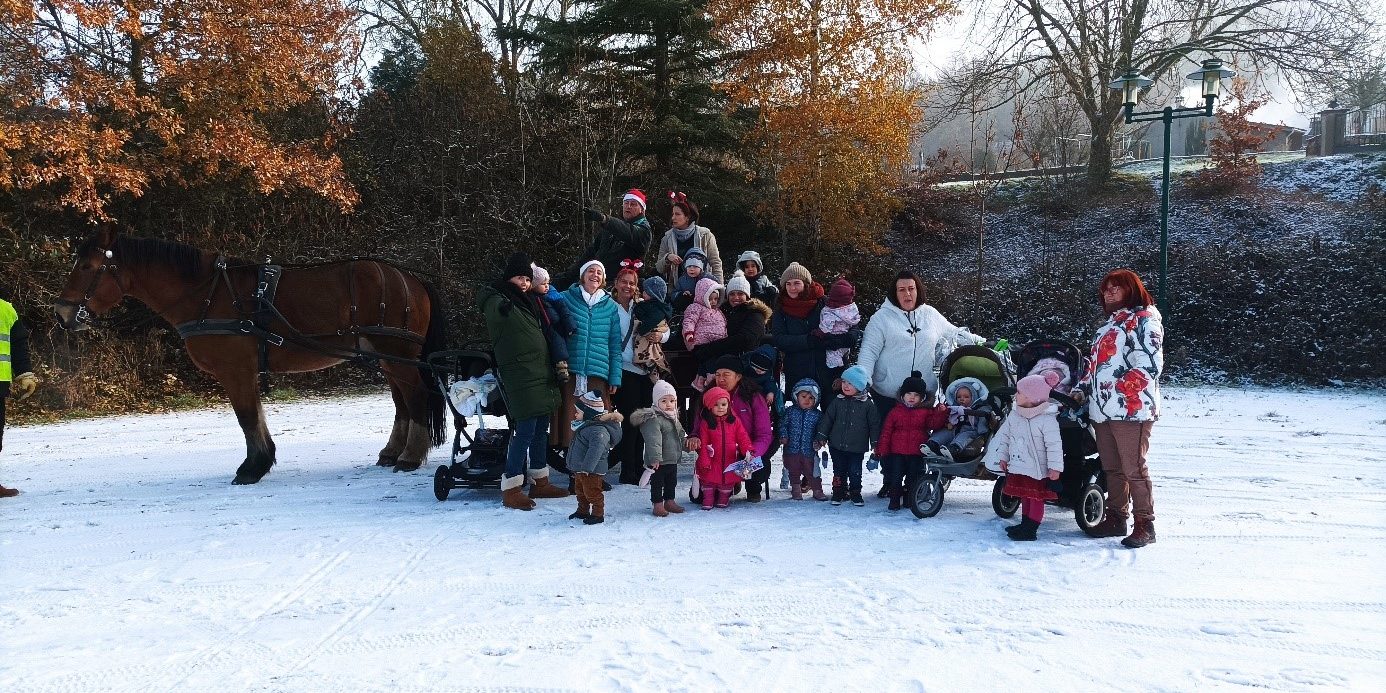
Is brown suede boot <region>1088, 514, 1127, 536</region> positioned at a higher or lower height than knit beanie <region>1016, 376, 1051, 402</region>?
lower

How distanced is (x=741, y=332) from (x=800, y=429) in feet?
2.79

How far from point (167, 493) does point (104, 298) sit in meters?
1.68

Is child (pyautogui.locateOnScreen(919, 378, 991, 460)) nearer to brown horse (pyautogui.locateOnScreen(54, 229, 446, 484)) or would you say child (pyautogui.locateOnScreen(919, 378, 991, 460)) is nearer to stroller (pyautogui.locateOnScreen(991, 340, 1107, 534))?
stroller (pyautogui.locateOnScreen(991, 340, 1107, 534))

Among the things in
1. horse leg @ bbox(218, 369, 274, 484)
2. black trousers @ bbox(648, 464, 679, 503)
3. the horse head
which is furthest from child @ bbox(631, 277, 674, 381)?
the horse head

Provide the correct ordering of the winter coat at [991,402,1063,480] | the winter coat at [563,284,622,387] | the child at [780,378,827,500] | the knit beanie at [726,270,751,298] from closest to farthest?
the winter coat at [991,402,1063,480] → the child at [780,378,827,500] → the winter coat at [563,284,622,387] → the knit beanie at [726,270,751,298]

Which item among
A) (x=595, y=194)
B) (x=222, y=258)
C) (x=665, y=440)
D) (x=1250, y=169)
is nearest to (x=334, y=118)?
(x=595, y=194)

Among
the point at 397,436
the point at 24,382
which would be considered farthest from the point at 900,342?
the point at 24,382

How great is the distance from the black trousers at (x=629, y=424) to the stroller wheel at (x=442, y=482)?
48.0 inches

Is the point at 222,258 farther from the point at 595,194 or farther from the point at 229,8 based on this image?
the point at 595,194

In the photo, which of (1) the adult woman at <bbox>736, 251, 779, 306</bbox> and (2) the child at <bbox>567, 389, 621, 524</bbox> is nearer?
(2) the child at <bbox>567, 389, 621, 524</bbox>

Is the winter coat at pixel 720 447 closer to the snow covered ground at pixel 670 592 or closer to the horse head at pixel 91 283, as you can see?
the snow covered ground at pixel 670 592

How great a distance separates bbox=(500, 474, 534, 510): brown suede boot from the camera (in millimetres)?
6234

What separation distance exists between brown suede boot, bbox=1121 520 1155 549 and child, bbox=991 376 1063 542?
1.54 ft

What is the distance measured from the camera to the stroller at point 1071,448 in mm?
5457
